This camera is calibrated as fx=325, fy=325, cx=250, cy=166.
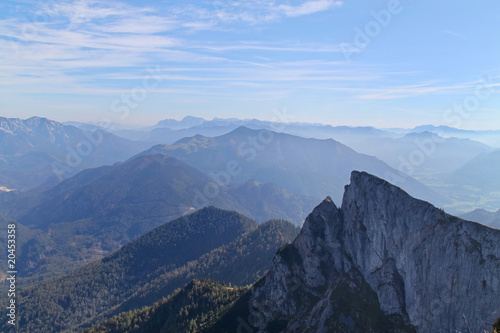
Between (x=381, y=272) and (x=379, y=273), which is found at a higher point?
(x=381, y=272)

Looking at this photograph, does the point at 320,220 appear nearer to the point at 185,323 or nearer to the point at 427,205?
the point at 427,205

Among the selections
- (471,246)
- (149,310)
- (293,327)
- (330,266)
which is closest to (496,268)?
(471,246)

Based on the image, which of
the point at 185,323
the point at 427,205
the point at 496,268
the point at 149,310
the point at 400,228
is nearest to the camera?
the point at 496,268

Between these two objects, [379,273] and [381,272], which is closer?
[381,272]

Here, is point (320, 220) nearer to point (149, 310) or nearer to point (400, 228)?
point (400, 228)

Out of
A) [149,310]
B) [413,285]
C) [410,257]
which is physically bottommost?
[149,310]

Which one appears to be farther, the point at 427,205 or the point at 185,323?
the point at 185,323

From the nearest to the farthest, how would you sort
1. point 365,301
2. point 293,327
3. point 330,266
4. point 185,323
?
point 365,301, point 293,327, point 330,266, point 185,323

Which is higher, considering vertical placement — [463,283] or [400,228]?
[400,228]
